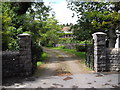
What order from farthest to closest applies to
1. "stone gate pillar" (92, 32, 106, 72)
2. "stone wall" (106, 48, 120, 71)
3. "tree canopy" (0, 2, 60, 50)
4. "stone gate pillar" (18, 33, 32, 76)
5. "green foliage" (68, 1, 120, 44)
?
"tree canopy" (0, 2, 60, 50), "green foliage" (68, 1, 120, 44), "stone wall" (106, 48, 120, 71), "stone gate pillar" (92, 32, 106, 72), "stone gate pillar" (18, 33, 32, 76)

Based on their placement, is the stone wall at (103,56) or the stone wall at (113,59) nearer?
the stone wall at (103,56)

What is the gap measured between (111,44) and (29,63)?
27.0 ft

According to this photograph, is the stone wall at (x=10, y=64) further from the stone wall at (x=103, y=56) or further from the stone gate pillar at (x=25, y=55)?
the stone wall at (x=103, y=56)

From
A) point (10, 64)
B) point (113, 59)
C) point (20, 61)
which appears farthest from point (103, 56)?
point (10, 64)

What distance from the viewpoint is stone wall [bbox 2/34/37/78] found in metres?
8.03

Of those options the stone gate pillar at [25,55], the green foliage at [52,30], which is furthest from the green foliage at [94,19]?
the green foliage at [52,30]

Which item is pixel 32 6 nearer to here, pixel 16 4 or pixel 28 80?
pixel 16 4

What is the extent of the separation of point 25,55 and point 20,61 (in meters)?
0.44

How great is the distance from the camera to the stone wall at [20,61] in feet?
26.3

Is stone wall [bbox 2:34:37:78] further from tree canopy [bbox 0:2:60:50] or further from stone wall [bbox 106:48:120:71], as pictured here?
tree canopy [bbox 0:2:60:50]

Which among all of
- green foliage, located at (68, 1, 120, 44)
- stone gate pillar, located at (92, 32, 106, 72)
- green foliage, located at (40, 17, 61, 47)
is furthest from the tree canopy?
green foliage, located at (40, 17, 61, 47)

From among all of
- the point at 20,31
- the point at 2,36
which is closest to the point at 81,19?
the point at 20,31

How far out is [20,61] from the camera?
318 inches

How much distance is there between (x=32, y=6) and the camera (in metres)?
15.9
